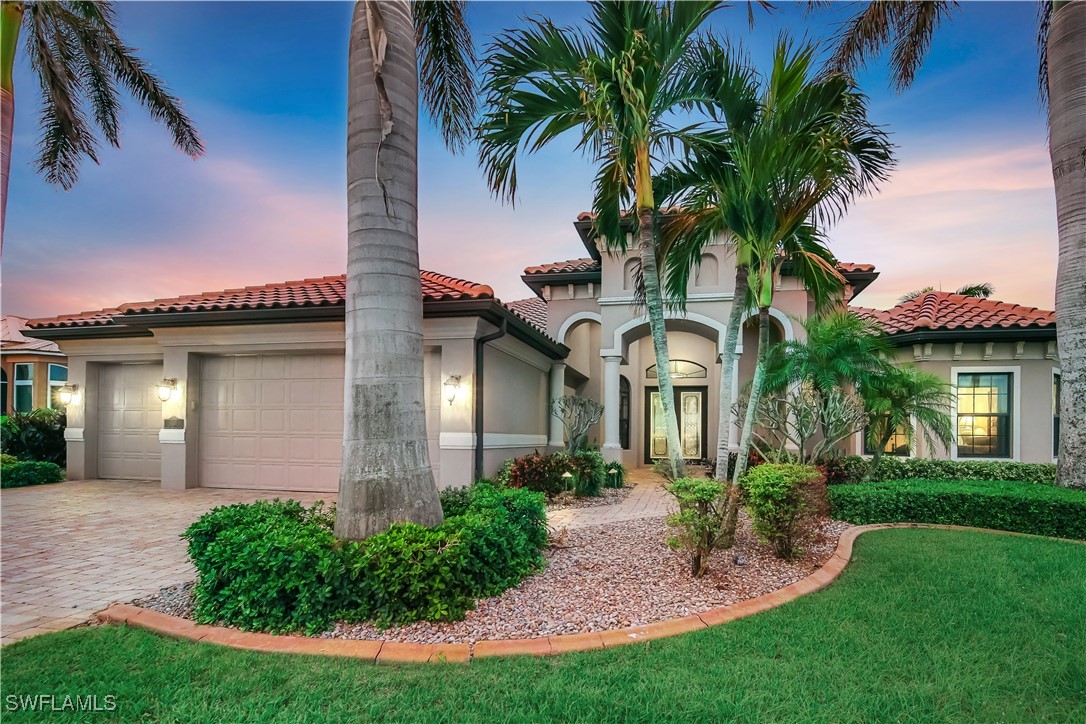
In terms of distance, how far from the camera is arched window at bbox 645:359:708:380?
52.1 feet

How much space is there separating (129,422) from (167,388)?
278cm

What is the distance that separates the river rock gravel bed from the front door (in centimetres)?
984

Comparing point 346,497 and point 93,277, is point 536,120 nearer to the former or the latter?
point 346,497

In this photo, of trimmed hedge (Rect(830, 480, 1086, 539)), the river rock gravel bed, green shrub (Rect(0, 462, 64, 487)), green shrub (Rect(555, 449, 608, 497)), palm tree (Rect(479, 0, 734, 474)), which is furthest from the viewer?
green shrub (Rect(0, 462, 64, 487))

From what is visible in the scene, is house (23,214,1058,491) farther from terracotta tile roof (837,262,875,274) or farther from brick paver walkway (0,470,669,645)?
brick paver walkway (0,470,669,645)

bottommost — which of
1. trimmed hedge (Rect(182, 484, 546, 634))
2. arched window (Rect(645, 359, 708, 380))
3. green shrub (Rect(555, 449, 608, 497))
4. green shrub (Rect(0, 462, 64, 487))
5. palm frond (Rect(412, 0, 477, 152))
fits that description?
green shrub (Rect(0, 462, 64, 487))

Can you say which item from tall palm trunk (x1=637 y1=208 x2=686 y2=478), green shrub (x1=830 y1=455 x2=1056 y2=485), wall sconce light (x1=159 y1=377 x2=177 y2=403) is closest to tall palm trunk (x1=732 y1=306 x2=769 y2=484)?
tall palm trunk (x1=637 y1=208 x2=686 y2=478)

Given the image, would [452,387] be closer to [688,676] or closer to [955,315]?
[688,676]

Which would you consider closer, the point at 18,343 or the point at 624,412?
the point at 624,412

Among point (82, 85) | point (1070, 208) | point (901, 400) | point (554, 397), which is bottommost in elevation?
point (554, 397)

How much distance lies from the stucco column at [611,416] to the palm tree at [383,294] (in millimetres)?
8207

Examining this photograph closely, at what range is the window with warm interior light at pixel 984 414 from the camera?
10781 millimetres

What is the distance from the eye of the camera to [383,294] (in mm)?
4289

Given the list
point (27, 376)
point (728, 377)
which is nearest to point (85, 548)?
point (728, 377)
